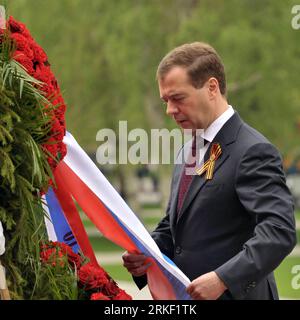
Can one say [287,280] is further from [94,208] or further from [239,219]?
[239,219]

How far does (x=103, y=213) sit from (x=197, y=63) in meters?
0.78

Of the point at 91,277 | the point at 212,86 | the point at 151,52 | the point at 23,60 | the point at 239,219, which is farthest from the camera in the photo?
the point at 151,52

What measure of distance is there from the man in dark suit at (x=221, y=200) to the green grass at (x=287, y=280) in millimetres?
8817

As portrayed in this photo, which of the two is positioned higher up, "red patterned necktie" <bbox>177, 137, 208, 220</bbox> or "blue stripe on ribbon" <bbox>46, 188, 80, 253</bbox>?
"red patterned necktie" <bbox>177, 137, 208, 220</bbox>

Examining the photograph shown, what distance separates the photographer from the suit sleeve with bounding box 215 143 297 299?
3.93 meters

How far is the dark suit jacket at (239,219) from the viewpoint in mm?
3951

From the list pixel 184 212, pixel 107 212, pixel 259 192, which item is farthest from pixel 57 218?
pixel 259 192

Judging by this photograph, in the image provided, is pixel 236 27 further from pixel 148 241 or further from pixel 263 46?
pixel 148 241

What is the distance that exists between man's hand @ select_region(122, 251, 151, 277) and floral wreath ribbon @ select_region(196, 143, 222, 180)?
1.50 feet

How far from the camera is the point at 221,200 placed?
4184 mm

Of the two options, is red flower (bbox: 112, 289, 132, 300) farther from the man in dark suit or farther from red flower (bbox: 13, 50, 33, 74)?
red flower (bbox: 13, 50, 33, 74)

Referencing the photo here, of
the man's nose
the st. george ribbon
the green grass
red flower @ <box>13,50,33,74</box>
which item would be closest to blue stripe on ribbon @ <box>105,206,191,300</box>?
the st. george ribbon

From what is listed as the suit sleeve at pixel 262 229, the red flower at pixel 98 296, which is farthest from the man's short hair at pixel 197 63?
the red flower at pixel 98 296

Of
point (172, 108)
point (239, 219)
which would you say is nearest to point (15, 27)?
point (172, 108)
